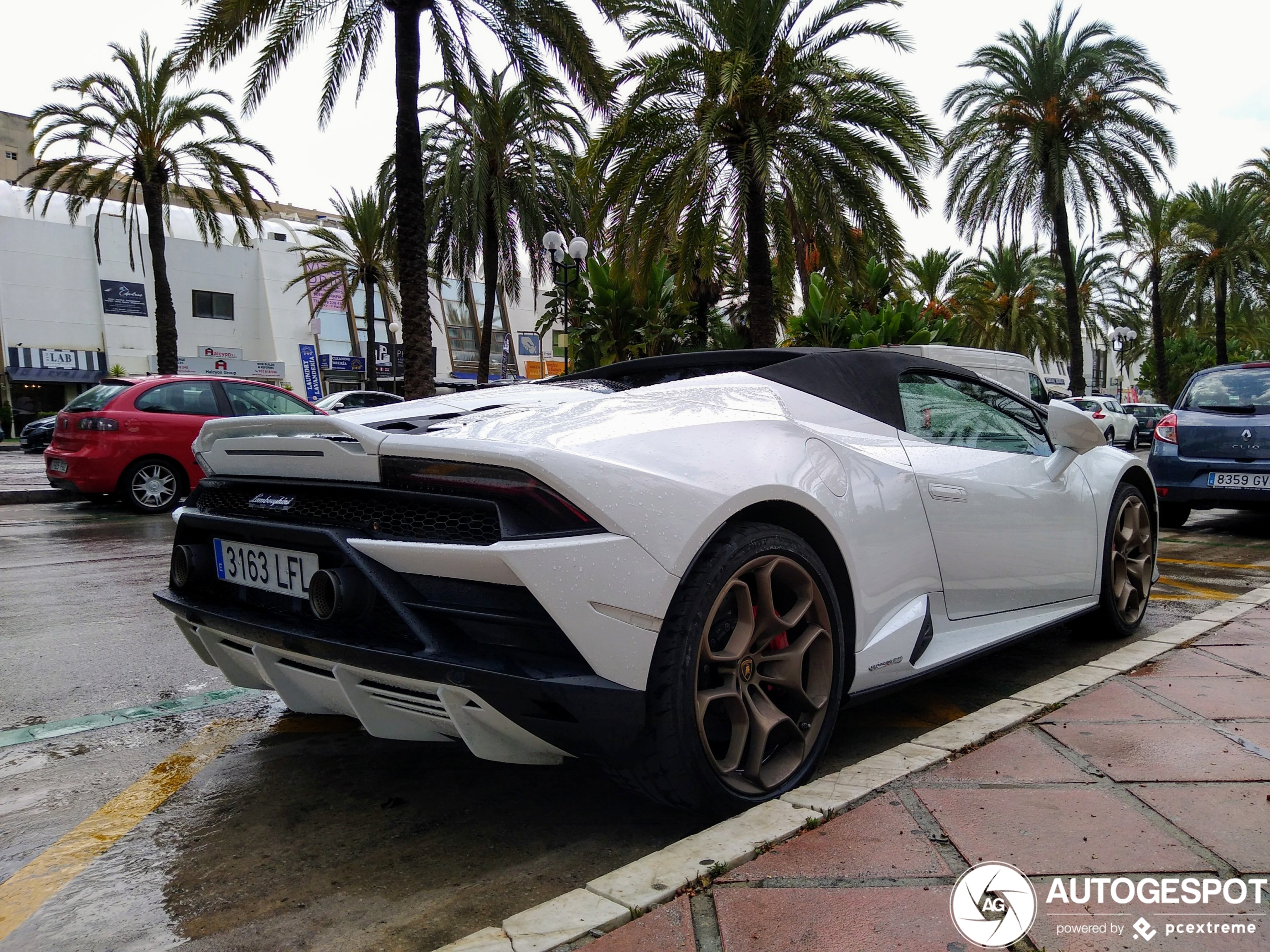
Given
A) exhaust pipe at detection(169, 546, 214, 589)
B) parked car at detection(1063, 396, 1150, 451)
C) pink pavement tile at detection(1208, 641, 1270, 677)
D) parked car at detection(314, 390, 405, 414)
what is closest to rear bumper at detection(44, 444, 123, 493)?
parked car at detection(314, 390, 405, 414)

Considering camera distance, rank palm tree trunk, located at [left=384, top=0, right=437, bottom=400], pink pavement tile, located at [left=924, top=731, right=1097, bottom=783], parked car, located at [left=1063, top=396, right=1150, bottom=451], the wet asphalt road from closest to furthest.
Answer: the wet asphalt road, pink pavement tile, located at [left=924, top=731, right=1097, bottom=783], palm tree trunk, located at [left=384, top=0, right=437, bottom=400], parked car, located at [left=1063, top=396, right=1150, bottom=451]

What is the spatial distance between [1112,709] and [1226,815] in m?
0.78

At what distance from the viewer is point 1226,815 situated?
2094 millimetres

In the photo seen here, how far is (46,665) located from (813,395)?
322cm

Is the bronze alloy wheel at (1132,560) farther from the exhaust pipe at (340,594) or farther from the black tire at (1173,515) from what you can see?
the black tire at (1173,515)

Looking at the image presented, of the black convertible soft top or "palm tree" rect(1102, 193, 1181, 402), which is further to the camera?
"palm tree" rect(1102, 193, 1181, 402)

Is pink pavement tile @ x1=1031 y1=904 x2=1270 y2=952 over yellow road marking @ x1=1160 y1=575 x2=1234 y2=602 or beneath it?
over

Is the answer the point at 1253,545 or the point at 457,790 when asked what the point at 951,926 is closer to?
the point at 457,790

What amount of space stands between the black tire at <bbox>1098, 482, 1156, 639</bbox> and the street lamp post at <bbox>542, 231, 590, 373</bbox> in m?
12.6

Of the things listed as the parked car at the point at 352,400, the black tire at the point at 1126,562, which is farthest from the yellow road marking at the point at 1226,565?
the parked car at the point at 352,400

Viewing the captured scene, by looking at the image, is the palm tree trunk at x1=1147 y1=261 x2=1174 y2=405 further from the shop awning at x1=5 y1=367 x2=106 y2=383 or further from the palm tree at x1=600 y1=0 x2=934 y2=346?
the shop awning at x1=5 y1=367 x2=106 y2=383

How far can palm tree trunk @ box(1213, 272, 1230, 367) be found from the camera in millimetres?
30812

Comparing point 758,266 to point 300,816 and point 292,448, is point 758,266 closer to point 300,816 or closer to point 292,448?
point 292,448

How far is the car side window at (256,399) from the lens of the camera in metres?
9.92
